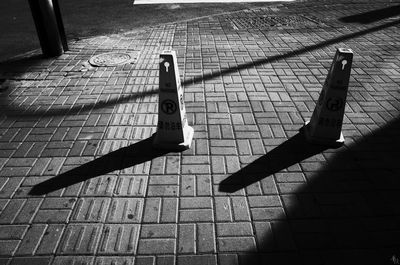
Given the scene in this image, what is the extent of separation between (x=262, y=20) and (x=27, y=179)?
7.85 m

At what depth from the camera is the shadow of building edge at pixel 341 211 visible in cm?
263

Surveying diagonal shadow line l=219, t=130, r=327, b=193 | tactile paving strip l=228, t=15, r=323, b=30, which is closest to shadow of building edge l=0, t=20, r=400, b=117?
tactile paving strip l=228, t=15, r=323, b=30

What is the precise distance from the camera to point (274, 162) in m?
3.68

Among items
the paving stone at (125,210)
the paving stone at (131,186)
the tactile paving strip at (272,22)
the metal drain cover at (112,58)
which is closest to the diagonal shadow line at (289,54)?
the tactile paving strip at (272,22)

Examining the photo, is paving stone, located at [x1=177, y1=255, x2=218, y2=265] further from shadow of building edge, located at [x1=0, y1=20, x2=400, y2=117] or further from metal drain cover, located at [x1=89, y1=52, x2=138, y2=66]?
metal drain cover, located at [x1=89, y1=52, x2=138, y2=66]

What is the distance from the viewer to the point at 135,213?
303cm

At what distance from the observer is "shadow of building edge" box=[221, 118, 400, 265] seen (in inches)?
104

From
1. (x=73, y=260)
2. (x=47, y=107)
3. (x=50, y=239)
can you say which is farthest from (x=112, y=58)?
(x=73, y=260)

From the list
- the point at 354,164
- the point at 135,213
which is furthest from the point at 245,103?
the point at 135,213

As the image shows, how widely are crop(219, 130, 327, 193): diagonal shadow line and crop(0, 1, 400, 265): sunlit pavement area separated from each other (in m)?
0.02

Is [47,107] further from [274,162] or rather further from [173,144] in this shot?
[274,162]

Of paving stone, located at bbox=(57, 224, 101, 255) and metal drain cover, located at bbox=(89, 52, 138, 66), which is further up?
paving stone, located at bbox=(57, 224, 101, 255)

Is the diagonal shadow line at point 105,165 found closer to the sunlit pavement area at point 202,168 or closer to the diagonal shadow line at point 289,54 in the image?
the sunlit pavement area at point 202,168

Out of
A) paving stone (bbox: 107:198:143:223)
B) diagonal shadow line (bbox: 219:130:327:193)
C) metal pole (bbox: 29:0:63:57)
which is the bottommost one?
paving stone (bbox: 107:198:143:223)
